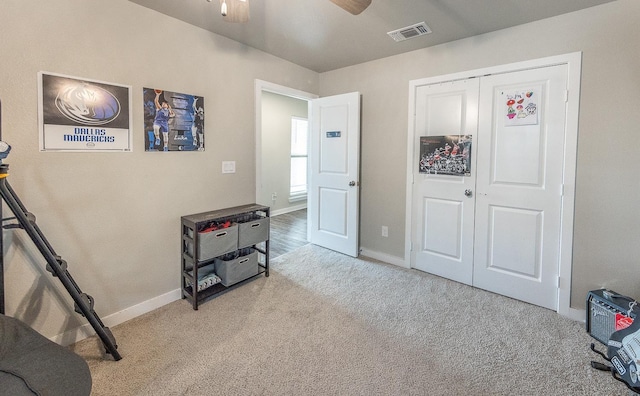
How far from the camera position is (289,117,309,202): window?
645cm

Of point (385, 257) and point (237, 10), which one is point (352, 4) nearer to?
point (237, 10)

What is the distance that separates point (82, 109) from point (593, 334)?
385 cm

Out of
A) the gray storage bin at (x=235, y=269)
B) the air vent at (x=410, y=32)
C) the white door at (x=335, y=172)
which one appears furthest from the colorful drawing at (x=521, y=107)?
the gray storage bin at (x=235, y=269)

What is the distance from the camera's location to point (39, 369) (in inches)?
45.9

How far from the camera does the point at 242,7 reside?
1.67 metres

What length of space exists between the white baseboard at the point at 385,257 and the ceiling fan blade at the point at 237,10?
281cm

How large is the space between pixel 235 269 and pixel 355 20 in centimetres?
241

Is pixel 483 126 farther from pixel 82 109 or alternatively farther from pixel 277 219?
pixel 277 219

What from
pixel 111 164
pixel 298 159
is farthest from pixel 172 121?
pixel 298 159

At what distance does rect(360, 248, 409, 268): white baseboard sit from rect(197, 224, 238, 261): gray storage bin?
173cm

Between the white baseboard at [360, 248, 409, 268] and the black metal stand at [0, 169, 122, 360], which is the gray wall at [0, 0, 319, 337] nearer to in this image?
the black metal stand at [0, 169, 122, 360]

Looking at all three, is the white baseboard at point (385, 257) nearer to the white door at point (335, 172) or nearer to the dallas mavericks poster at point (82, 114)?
the white door at point (335, 172)

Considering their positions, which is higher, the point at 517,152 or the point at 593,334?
the point at 517,152

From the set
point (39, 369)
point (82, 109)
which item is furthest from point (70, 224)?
point (39, 369)
